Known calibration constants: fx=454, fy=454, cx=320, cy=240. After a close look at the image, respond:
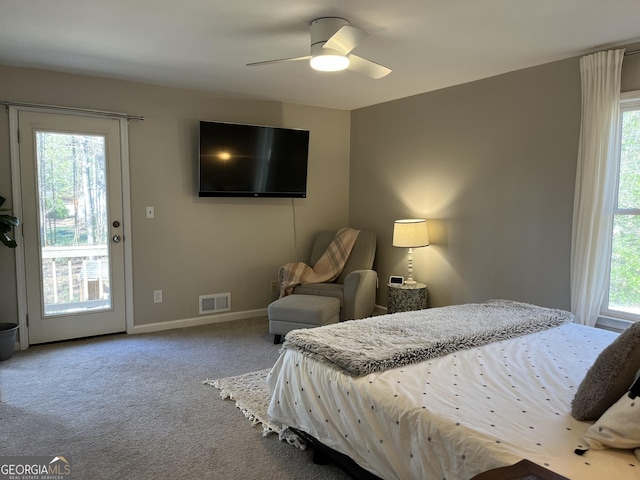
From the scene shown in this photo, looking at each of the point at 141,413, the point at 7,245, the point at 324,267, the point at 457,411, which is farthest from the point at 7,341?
the point at 457,411

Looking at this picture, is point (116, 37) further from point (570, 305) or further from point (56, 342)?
point (570, 305)

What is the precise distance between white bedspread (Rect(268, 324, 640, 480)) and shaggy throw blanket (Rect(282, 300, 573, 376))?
0.05 metres

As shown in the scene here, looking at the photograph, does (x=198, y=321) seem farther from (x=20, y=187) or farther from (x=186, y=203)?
(x=20, y=187)

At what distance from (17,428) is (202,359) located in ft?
4.52

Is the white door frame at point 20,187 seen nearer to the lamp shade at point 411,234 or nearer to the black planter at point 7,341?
the black planter at point 7,341

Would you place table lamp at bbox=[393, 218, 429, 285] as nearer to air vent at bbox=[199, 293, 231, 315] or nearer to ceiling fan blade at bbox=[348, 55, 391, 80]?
ceiling fan blade at bbox=[348, 55, 391, 80]

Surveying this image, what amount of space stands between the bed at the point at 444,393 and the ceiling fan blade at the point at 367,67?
1620mm

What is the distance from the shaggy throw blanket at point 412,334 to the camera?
79.8 inches

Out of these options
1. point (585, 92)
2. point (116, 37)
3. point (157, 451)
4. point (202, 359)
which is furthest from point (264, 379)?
point (585, 92)

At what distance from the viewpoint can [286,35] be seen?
2.99m

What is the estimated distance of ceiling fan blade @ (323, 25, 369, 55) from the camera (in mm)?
2514

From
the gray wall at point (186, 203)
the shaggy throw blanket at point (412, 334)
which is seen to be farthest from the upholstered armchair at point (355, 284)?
the shaggy throw blanket at point (412, 334)

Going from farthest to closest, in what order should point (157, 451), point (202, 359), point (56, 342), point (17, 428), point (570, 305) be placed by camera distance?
point (56, 342) < point (202, 359) < point (570, 305) < point (17, 428) < point (157, 451)

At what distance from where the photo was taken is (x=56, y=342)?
407cm
